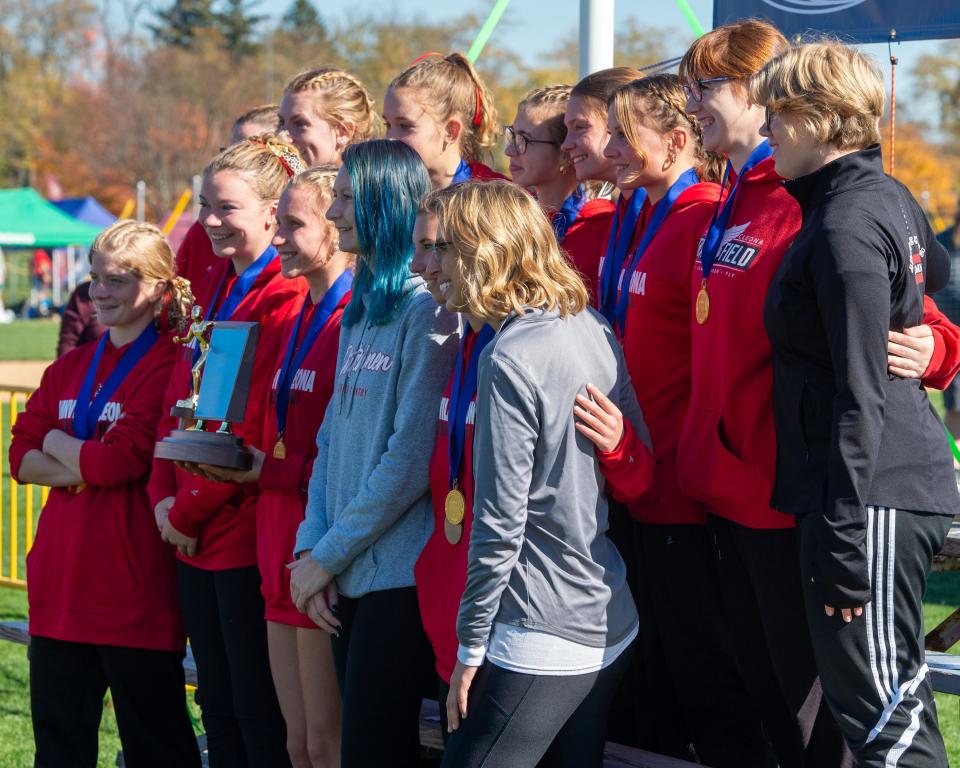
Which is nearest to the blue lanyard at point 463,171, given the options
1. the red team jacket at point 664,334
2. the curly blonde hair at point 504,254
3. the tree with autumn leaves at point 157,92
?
the red team jacket at point 664,334

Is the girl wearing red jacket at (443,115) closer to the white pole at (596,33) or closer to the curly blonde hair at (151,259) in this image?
Answer: the white pole at (596,33)

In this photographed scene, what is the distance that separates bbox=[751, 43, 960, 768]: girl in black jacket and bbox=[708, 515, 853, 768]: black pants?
201 millimetres

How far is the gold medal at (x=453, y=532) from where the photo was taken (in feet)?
9.49

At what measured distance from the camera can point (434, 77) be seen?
4.28m

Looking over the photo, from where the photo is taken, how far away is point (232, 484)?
370cm

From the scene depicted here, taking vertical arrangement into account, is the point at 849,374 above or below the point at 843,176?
below

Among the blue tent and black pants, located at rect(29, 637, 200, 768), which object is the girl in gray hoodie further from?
the blue tent

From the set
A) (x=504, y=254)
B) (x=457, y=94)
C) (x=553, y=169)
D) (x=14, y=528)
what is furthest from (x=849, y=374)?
(x=14, y=528)

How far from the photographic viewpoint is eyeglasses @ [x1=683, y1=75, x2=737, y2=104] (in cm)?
313

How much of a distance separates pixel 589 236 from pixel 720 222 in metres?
0.89

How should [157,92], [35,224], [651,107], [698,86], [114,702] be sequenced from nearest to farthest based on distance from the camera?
[698,86], [651,107], [114,702], [35,224], [157,92]

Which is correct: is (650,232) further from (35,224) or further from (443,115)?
(35,224)

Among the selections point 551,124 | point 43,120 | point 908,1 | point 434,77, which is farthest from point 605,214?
point 43,120

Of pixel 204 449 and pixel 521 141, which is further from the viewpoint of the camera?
pixel 521 141
